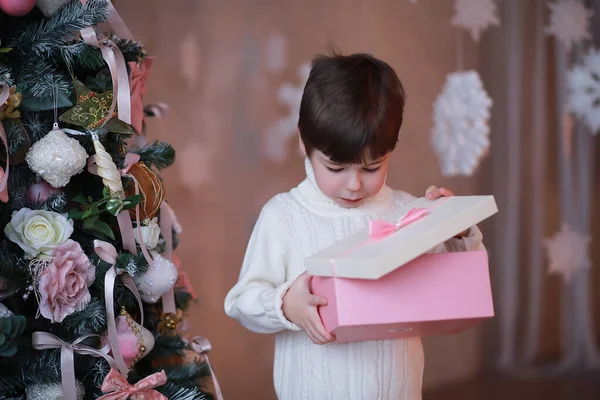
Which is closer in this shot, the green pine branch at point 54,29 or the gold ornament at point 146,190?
the green pine branch at point 54,29

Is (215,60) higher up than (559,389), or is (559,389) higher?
(215,60)

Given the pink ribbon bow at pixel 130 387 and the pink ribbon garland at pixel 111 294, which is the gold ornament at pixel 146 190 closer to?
the pink ribbon garland at pixel 111 294

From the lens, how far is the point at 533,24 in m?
3.55

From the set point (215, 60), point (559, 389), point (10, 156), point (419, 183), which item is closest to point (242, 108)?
point (215, 60)

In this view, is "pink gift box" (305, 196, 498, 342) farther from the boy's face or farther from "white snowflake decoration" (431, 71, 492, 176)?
"white snowflake decoration" (431, 71, 492, 176)

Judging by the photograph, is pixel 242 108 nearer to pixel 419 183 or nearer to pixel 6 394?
pixel 419 183

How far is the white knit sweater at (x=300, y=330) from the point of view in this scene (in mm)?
1405

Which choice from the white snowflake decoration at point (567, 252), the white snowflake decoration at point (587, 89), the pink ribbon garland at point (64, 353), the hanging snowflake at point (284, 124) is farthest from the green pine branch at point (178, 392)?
the white snowflake decoration at point (587, 89)

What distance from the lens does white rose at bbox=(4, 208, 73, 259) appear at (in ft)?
4.54

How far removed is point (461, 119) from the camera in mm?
3188

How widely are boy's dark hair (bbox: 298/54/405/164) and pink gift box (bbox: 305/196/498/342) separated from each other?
14 centimetres

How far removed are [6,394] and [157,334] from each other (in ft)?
1.29

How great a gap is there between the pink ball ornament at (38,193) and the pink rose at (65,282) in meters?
0.11

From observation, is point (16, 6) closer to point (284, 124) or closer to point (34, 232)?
point (34, 232)
